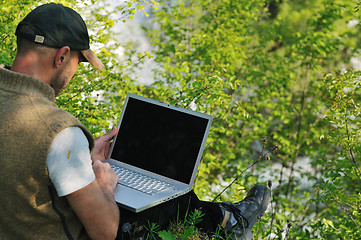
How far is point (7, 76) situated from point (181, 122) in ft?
3.57

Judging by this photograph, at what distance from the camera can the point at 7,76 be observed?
152 centimetres

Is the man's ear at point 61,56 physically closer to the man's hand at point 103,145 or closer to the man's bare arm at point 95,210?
the man's bare arm at point 95,210

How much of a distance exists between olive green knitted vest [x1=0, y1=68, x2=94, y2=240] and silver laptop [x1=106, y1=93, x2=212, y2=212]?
0.58 meters

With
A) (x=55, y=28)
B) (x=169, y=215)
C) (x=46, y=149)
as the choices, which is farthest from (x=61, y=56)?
(x=169, y=215)

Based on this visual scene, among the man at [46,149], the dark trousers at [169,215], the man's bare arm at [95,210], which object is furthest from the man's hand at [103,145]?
the man's bare arm at [95,210]

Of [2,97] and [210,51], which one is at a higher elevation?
[210,51]

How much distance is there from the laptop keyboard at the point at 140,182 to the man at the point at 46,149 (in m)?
0.36

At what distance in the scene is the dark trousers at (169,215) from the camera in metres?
1.81

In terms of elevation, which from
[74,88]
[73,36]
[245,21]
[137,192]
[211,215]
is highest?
[245,21]

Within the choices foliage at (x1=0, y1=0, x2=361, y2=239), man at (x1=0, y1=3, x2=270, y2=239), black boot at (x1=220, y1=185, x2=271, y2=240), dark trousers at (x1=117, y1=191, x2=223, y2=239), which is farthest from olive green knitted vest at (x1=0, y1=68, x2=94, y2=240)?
foliage at (x1=0, y1=0, x2=361, y2=239)

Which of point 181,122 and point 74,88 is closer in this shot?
point 181,122

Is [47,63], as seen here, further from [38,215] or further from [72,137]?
[38,215]

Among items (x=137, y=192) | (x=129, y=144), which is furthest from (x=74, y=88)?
(x=137, y=192)

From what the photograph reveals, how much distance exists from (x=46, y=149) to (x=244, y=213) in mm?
1557
